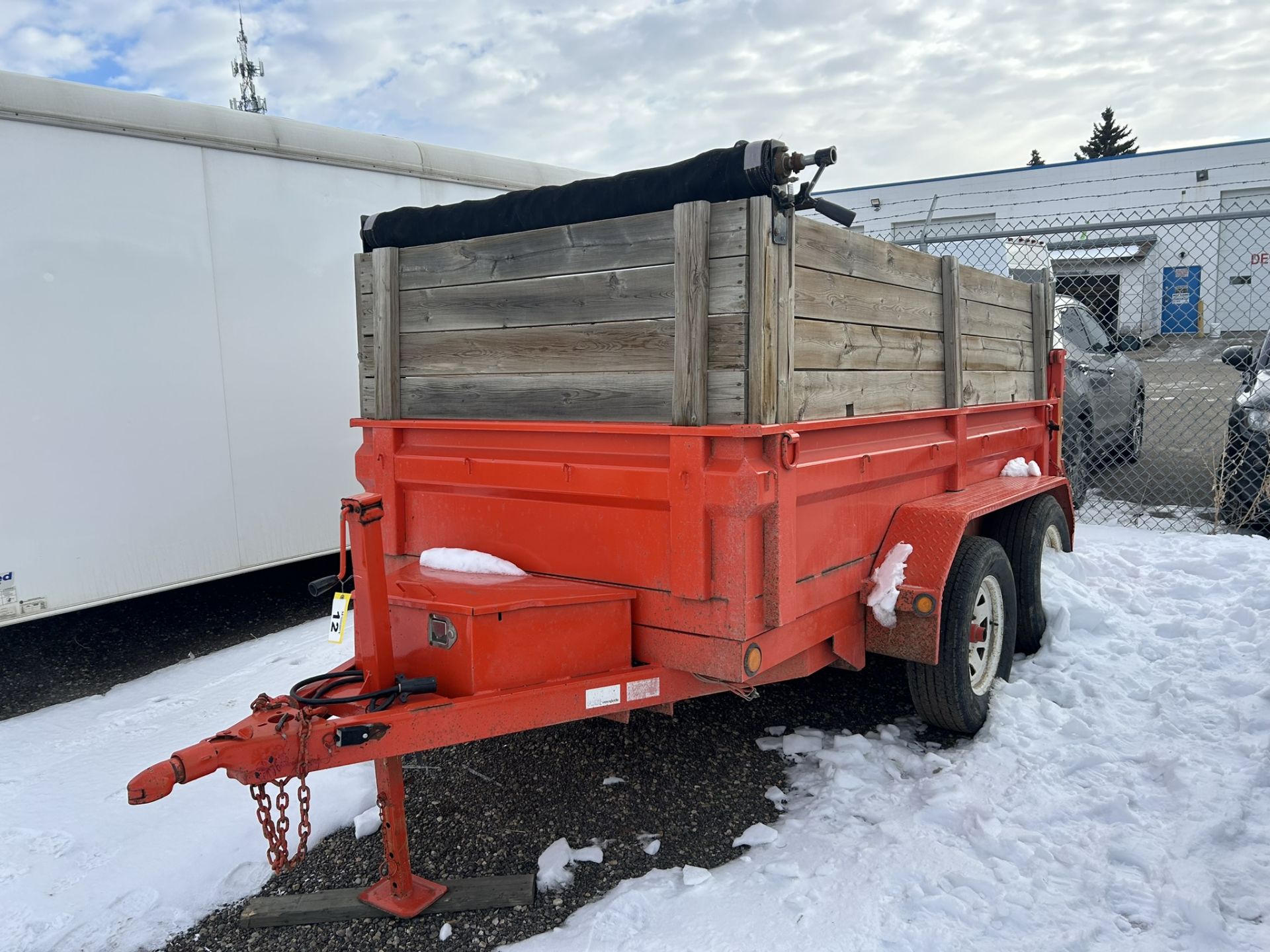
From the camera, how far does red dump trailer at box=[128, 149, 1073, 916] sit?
2598 mm

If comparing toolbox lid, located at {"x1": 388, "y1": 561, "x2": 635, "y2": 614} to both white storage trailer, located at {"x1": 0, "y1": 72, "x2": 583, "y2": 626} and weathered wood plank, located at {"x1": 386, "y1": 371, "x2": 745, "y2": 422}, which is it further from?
white storage trailer, located at {"x1": 0, "y1": 72, "x2": 583, "y2": 626}

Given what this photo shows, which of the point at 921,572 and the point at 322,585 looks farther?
the point at 921,572

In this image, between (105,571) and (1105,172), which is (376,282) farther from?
(1105,172)

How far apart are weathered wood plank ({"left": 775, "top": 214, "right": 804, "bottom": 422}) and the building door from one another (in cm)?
2102

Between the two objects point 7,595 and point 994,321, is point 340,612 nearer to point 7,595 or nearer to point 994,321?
point 7,595

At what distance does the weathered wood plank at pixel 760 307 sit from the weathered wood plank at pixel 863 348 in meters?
0.21

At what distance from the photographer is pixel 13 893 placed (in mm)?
2871

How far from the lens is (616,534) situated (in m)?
2.91

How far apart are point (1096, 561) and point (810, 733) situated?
2964 millimetres

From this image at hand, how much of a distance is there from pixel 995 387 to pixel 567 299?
258 centimetres

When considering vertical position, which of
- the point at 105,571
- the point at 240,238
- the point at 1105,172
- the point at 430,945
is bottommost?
the point at 430,945

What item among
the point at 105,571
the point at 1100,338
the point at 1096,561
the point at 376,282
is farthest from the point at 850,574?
the point at 1100,338

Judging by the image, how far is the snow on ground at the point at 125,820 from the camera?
9.11 ft

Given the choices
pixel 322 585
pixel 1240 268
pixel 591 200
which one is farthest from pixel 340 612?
pixel 1240 268
